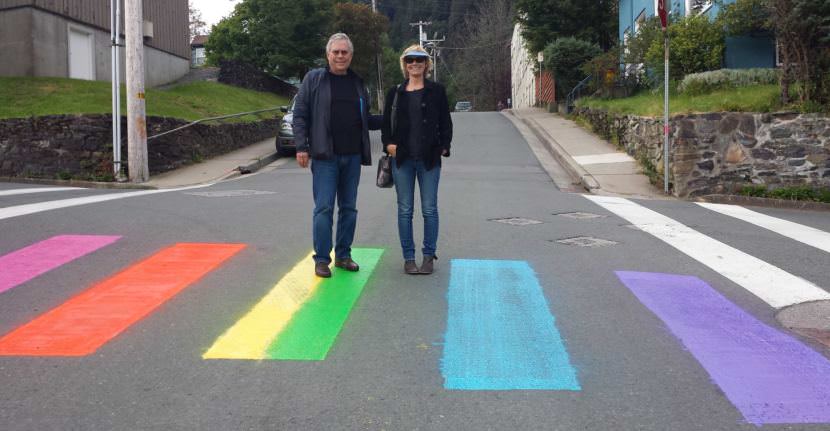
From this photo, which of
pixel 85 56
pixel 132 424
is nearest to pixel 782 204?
pixel 132 424

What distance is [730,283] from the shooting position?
6.55m

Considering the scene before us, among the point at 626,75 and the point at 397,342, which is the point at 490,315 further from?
the point at 626,75

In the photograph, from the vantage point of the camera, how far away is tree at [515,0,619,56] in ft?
108

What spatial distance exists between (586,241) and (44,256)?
5.34 metres

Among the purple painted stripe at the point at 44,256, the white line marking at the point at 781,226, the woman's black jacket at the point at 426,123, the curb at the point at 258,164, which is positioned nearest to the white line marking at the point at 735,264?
the white line marking at the point at 781,226

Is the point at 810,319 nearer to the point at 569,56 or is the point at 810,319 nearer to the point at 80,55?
the point at 80,55

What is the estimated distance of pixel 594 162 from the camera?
1780cm

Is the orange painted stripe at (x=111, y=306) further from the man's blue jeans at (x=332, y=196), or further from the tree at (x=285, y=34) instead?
the tree at (x=285, y=34)

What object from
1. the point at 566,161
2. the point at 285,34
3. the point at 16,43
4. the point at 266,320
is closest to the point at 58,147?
the point at 16,43

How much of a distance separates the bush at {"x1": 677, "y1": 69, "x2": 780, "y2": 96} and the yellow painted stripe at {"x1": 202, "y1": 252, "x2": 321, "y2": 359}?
12.0 meters

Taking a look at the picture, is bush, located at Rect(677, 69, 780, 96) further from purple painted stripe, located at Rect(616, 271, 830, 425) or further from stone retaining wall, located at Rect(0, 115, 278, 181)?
stone retaining wall, located at Rect(0, 115, 278, 181)

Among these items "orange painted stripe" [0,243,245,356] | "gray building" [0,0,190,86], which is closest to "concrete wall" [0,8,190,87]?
"gray building" [0,0,190,86]

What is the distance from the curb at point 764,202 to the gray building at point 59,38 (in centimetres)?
1228

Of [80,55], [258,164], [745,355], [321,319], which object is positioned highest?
[80,55]
